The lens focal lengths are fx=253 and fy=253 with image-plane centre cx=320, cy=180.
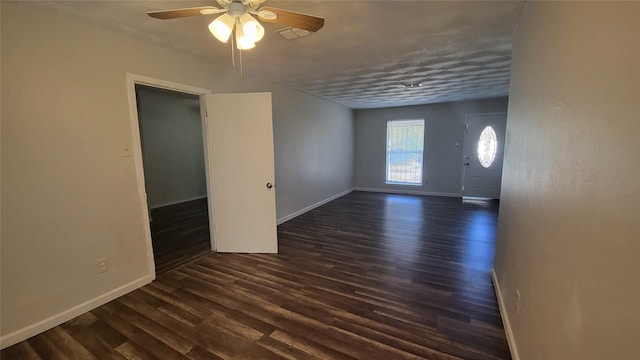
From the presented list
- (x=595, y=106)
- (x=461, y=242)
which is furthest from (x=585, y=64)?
(x=461, y=242)

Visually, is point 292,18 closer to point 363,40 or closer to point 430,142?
point 363,40

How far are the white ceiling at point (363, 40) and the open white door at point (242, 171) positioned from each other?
0.59 m

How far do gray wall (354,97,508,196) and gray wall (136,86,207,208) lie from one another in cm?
452

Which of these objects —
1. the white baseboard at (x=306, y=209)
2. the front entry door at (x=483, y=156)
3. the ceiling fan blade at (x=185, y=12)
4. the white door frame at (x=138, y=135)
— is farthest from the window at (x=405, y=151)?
the ceiling fan blade at (x=185, y=12)

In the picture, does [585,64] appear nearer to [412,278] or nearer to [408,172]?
[412,278]

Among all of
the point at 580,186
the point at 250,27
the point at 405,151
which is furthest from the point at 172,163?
the point at 580,186

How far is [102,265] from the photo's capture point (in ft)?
7.63

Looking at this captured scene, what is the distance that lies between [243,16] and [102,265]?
8.12 feet

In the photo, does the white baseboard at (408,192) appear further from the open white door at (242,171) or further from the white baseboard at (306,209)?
the open white door at (242,171)

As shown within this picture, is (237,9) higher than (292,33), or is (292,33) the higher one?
(292,33)

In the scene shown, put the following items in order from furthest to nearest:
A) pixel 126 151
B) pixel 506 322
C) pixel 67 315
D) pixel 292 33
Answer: pixel 126 151 → pixel 292 33 → pixel 67 315 → pixel 506 322

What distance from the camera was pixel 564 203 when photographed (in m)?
1.09

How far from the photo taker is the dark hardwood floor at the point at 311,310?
1.77m

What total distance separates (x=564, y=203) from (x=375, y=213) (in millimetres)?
4112
